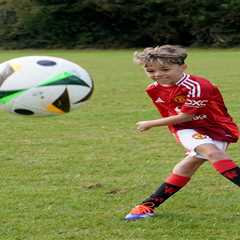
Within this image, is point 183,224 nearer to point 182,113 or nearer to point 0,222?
point 182,113

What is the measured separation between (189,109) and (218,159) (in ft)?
1.41

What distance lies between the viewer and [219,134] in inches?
196

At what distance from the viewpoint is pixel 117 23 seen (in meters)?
47.9

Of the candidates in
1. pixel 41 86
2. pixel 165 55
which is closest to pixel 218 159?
pixel 165 55

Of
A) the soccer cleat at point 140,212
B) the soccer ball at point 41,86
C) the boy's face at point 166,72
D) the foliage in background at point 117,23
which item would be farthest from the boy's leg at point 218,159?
the foliage in background at point 117,23

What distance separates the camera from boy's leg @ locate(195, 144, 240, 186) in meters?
4.88

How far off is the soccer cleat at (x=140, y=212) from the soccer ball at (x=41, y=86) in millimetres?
934

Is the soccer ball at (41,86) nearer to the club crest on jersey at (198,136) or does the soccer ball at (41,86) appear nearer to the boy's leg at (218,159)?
the club crest on jersey at (198,136)

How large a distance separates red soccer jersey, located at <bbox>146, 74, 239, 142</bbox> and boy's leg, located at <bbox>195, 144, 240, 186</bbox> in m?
0.11

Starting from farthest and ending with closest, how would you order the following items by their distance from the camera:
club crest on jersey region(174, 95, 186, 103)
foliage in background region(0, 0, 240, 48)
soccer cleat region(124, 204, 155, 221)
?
foliage in background region(0, 0, 240, 48) → soccer cleat region(124, 204, 155, 221) → club crest on jersey region(174, 95, 186, 103)

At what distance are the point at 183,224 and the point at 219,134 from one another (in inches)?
28.4

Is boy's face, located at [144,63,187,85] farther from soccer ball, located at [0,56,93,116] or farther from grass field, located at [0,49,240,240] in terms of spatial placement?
grass field, located at [0,49,240,240]

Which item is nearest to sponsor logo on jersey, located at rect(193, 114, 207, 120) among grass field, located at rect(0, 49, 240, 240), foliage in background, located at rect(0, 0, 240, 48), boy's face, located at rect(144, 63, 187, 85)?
boy's face, located at rect(144, 63, 187, 85)

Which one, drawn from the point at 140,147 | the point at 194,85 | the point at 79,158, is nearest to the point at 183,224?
the point at 194,85
